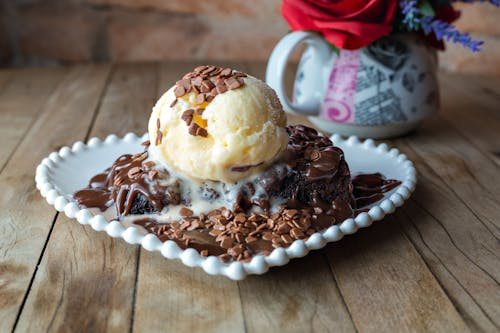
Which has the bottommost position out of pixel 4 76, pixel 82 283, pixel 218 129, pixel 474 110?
pixel 4 76

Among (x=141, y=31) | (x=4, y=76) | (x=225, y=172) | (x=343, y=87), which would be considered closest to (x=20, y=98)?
(x=4, y=76)

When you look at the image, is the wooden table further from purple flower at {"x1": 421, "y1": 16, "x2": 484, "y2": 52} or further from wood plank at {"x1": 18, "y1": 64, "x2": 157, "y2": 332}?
purple flower at {"x1": 421, "y1": 16, "x2": 484, "y2": 52}

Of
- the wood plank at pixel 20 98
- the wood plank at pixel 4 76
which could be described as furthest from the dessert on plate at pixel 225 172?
the wood plank at pixel 4 76

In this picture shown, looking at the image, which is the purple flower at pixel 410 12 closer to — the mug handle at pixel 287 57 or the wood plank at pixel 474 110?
the mug handle at pixel 287 57

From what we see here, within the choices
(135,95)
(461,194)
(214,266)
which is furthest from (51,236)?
(135,95)

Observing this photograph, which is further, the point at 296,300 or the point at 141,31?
the point at 141,31

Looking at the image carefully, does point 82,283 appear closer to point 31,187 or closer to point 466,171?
point 31,187

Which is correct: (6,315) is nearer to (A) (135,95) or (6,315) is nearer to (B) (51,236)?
(B) (51,236)

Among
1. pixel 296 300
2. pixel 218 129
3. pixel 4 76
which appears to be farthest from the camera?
pixel 4 76
